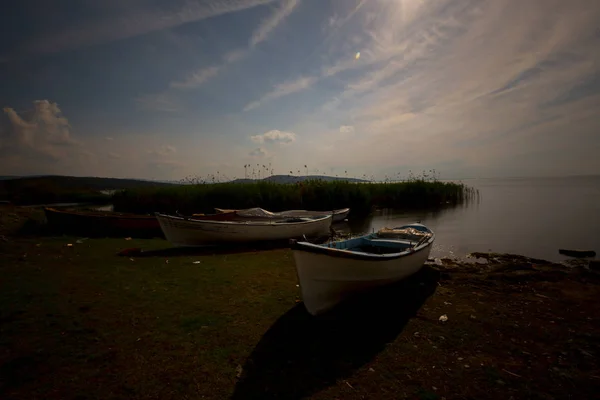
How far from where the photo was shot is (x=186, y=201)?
2436 cm

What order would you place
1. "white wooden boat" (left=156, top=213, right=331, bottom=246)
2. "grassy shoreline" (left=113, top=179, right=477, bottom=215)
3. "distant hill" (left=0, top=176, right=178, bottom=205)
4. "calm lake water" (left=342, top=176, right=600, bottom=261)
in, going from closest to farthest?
"white wooden boat" (left=156, top=213, right=331, bottom=246) → "calm lake water" (left=342, top=176, right=600, bottom=261) → "grassy shoreline" (left=113, top=179, right=477, bottom=215) → "distant hill" (left=0, top=176, right=178, bottom=205)

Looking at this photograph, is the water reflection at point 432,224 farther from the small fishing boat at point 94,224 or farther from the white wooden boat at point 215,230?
the small fishing boat at point 94,224

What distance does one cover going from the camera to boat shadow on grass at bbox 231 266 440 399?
3961 mm

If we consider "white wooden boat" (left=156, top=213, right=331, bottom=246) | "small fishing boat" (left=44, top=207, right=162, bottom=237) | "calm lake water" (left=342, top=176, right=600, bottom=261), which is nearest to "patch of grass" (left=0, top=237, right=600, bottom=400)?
"white wooden boat" (left=156, top=213, right=331, bottom=246)

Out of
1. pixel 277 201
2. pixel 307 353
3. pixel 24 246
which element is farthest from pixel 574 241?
pixel 24 246

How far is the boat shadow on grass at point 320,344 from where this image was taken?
13.0 feet

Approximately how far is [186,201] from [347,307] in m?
20.8

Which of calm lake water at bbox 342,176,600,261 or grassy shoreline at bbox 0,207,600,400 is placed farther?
calm lake water at bbox 342,176,600,261

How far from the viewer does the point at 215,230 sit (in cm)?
1239

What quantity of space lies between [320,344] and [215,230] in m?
8.45

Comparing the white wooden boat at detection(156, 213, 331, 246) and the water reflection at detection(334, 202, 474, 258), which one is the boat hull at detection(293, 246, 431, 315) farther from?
the water reflection at detection(334, 202, 474, 258)

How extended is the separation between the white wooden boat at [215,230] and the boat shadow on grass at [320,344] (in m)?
6.81

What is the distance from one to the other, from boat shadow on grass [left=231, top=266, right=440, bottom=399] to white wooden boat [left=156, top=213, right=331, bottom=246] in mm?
6807

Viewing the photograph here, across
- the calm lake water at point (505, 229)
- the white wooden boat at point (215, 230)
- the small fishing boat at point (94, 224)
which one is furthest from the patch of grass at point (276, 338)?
the small fishing boat at point (94, 224)
